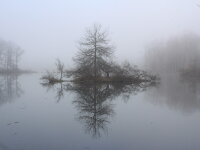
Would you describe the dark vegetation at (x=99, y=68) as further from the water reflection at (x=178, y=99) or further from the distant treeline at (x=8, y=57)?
the distant treeline at (x=8, y=57)

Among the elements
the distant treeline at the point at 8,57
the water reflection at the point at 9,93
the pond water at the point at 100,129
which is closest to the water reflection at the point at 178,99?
the pond water at the point at 100,129

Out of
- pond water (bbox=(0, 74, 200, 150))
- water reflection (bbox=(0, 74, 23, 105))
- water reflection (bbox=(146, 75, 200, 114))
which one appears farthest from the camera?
water reflection (bbox=(0, 74, 23, 105))

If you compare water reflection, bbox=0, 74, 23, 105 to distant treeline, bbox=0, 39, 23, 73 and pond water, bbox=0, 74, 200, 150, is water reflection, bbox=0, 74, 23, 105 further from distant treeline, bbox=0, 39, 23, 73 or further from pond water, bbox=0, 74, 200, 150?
distant treeline, bbox=0, 39, 23, 73

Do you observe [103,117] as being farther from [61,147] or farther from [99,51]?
[99,51]

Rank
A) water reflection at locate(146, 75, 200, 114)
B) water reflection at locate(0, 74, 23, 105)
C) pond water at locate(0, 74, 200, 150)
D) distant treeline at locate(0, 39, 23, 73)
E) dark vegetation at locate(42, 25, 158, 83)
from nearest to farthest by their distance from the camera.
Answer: pond water at locate(0, 74, 200, 150), water reflection at locate(146, 75, 200, 114), water reflection at locate(0, 74, 23, 105), dark vegetation at locate(42, 25, 158, 83), distant treeline at locate(0, 39, 23, 73)

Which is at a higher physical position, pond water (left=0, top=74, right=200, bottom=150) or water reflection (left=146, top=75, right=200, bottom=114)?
water reflection (left=146, top=75, right=200, bottom=114)

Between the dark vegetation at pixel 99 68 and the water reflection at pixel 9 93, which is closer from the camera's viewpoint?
the water reflection at pixel 9 93

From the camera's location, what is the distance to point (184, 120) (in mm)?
10109

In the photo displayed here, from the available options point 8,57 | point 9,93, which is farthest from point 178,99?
point 8,57

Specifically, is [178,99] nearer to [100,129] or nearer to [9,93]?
[100,129]

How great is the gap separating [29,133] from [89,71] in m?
29.2

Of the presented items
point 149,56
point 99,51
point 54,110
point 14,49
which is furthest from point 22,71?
point 54,110

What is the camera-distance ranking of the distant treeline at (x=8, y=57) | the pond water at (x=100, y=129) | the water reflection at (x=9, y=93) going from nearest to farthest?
the pond water at (x=100, y=129) < the water reflection at (x=9, y=93) < the distant treeline at (x=8, y=57)

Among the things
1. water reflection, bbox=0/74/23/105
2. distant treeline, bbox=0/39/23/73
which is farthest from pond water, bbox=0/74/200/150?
distant treeline, bbox=0/39/23/73
